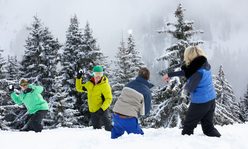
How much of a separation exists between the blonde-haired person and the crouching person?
0.84m

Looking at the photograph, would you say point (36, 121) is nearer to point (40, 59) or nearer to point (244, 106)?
point (40, 59)

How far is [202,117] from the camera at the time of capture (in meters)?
3.37

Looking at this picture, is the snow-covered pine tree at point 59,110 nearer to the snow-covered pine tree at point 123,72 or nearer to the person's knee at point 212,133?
the snow-covered pine tree at point 123,72

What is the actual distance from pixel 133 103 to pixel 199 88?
4.39 ft

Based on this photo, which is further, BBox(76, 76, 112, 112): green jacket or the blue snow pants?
BBox(76, 76, 112, 112): green jacket

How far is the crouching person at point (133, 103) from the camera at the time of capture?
320 centimetres

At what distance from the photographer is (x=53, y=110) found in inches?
563

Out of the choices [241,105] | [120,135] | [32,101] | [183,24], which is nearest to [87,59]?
[183,24]

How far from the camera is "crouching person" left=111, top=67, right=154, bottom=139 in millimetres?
3201

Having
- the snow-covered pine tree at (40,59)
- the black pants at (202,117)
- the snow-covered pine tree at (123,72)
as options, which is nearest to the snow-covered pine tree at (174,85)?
the snow-covered pine tree at (123,72)

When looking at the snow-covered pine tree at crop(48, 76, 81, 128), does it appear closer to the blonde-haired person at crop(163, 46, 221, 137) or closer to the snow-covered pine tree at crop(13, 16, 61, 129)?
the snow-covered pine tree at crop(13, 16, 61, 129)

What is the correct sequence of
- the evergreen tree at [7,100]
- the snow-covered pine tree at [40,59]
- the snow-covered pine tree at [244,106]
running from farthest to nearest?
the snow-covered pine tree at [244,106]
the snow-covered pine tree at [40,59]
the evergreen tree at [7,100]

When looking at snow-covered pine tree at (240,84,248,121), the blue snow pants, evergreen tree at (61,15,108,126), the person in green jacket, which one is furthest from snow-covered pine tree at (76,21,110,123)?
snow-covered pine tree at (240,84,248,121)

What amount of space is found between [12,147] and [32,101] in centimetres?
284
